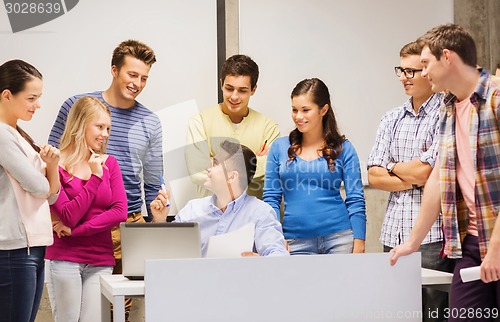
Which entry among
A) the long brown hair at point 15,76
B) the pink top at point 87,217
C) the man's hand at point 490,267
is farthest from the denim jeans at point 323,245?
the long brown hair at point 15,76

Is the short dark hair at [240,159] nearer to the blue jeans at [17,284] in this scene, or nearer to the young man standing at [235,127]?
the young man standing at [235,127]

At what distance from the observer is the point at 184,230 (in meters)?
2.64

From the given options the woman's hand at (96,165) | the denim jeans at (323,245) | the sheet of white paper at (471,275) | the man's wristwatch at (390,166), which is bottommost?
the denim jeans at (323,245)

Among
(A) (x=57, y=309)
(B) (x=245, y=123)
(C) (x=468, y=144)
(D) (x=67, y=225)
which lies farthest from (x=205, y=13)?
(C) (x=468, y=144)

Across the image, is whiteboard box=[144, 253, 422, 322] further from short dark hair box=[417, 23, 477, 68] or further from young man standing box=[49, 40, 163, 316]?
young man standing box=[49, 40, 163, 316]

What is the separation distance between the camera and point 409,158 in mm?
3598

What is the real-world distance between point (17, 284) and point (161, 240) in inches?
28.8

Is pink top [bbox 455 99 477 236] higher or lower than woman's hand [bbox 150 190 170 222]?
higher

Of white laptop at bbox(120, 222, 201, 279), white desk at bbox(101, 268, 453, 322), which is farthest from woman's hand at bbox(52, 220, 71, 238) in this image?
white laptop at bbox(120, 222, 201, 279)

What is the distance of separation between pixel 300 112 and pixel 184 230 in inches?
54.3

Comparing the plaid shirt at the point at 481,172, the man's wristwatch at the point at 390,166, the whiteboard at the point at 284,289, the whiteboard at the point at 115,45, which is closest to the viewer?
the whiteboard at the point at 284,289

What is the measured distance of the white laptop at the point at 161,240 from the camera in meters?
2.64

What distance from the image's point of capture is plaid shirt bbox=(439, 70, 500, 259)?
2.51 m

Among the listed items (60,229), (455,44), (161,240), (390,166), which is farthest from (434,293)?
(60,229)
